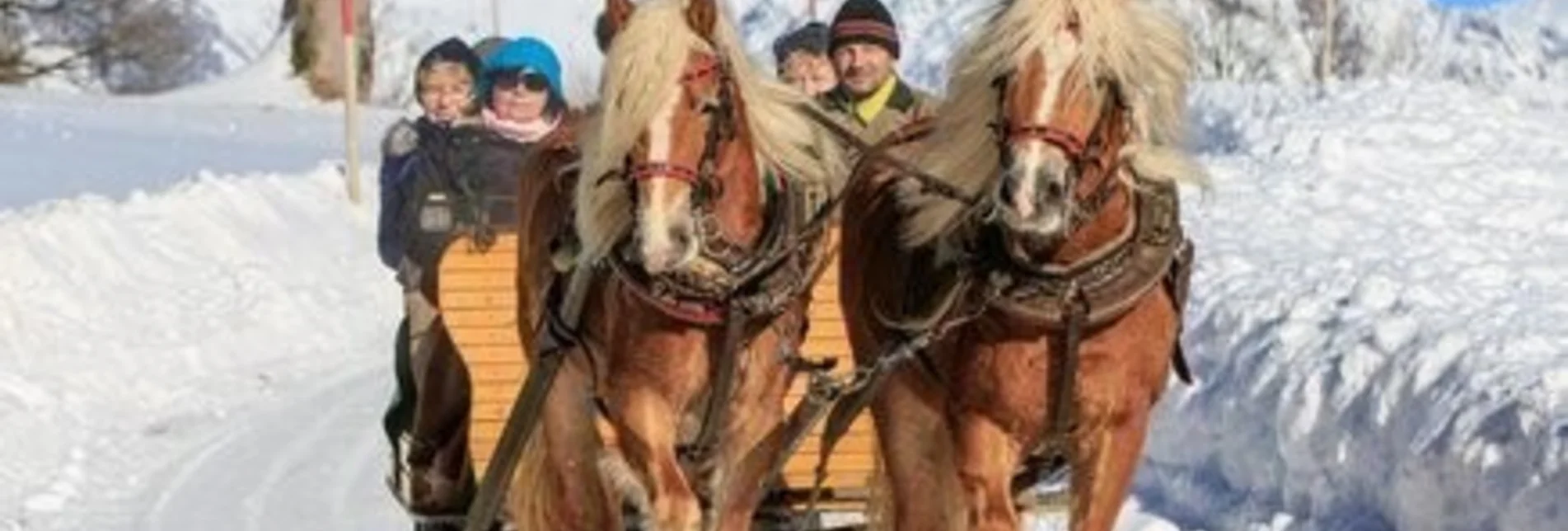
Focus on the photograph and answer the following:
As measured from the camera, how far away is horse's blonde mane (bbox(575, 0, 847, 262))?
5551 millimetres

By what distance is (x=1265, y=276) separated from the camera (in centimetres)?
1145

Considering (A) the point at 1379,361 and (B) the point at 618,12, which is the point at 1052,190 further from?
(A) the point at 1379,361

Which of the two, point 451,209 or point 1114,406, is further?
point 451,209

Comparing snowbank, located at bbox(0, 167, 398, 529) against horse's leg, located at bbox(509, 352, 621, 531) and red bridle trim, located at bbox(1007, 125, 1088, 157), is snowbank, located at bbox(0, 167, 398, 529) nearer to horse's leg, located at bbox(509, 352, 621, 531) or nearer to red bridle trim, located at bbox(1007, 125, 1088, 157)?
horse's leg, located at bbox(509, 352, 621, 531)

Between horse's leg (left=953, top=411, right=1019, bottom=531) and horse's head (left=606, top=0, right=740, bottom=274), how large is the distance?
26.1 inches

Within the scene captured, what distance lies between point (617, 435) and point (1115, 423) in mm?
1047

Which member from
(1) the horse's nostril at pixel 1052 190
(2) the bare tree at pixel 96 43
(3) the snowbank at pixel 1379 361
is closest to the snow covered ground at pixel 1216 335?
(3) the snowbank at pixel 1379 361

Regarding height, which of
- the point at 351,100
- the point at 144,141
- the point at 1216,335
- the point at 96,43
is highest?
the point at 1216,335

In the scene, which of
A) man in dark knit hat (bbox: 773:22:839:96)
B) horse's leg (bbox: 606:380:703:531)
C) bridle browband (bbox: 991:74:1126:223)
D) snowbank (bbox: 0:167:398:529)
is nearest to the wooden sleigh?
man in dark knit hat (bbox: 773:22:839:96)

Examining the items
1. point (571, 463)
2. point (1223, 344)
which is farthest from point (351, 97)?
point (571, 463)

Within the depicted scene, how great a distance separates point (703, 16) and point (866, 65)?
2.09 meters

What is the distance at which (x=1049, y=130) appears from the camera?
501 centimetres

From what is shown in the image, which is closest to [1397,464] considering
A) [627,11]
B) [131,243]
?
[627,11]

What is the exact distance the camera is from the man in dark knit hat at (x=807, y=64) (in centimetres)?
792
